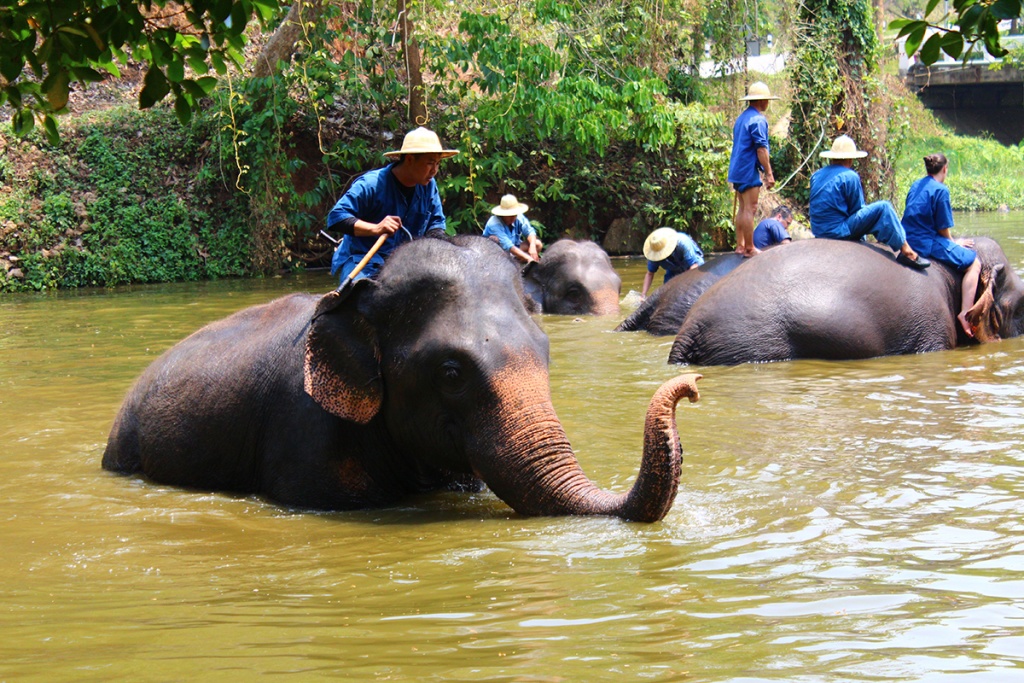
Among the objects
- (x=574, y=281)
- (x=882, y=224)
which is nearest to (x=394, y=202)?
(x=882, y=224)

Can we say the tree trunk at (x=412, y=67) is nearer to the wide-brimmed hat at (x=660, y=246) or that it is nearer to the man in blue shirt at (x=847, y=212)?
the wide-brimmed hat at (x=660, y=246)

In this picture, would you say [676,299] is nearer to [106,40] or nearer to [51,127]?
[51,127]

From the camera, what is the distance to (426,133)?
18.9 feet

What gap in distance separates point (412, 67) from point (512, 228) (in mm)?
4346

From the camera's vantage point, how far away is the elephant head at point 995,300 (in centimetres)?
936

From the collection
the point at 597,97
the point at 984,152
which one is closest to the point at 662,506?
the point at 597,97

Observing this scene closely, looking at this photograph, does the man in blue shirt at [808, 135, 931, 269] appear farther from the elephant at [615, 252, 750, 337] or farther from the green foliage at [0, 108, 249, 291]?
the green foliage at [0, 108, 249, 291]

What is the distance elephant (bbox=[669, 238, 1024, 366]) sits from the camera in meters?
8.38

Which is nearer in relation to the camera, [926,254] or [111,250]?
[926,254]

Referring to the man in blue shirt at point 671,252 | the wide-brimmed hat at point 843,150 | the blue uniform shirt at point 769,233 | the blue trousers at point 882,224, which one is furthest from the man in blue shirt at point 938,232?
the man in blue shirt at point 671,252

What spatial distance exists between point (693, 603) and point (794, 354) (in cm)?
516

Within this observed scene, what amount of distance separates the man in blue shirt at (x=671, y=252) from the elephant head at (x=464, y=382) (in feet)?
21.4

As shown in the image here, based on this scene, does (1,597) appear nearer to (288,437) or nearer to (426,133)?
(288,437)

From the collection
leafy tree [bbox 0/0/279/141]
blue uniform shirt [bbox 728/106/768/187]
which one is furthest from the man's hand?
blue uniform shirt [bbox 728/106/768/187]
